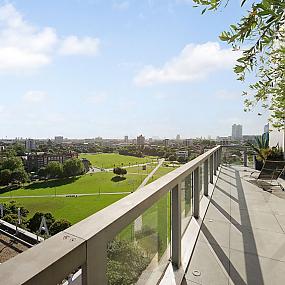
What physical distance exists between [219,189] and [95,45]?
53.3 feet

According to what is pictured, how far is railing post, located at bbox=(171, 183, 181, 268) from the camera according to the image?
2207 millimetres

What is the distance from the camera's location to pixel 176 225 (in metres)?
2.27

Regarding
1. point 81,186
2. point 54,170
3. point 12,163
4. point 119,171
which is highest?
point 12,163

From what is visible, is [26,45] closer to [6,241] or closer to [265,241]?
[265,241]

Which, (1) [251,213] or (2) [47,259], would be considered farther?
(1) [251,213]

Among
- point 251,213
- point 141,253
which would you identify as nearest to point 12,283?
point 141,253

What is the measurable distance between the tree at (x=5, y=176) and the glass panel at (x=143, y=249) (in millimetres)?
57452

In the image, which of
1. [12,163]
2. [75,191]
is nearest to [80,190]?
[75,191]

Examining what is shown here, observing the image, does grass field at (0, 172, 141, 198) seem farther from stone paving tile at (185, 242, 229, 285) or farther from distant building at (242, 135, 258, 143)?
stone paving tile at (185, 242, 229, 285)

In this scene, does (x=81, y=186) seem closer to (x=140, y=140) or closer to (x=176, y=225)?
(x=140, y=140)

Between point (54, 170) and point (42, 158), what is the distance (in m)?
7.65

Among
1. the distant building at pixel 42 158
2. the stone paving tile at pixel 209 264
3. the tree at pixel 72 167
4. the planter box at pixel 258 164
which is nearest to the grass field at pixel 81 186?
the tree at pixel 72 167

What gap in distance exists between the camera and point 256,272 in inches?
85.7

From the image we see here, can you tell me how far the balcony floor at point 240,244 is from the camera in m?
2.12
